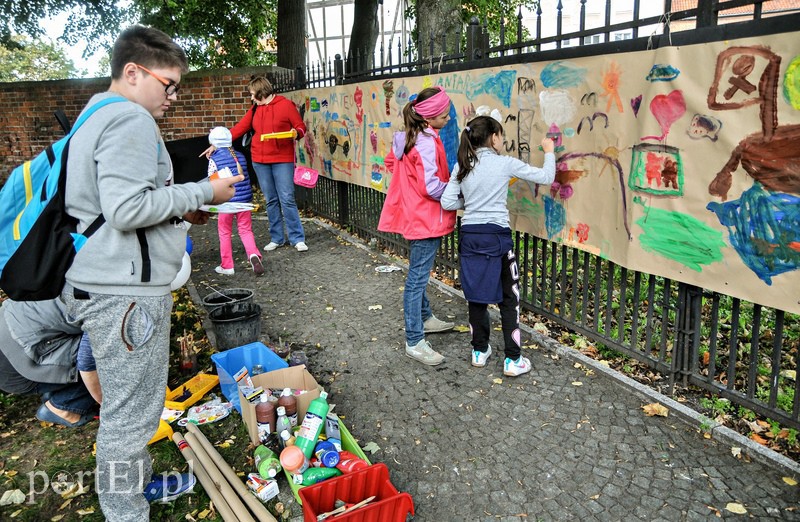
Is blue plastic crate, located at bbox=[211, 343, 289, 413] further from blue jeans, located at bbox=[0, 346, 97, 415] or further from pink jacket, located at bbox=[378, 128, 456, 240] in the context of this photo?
pink jacket, located at bbox=[378, 128, 456, 240]

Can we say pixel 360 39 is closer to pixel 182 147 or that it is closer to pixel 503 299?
pixel 182 147

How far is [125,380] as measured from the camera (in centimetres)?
253

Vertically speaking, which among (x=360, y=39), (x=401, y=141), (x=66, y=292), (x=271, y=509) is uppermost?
(x=360, y=39)

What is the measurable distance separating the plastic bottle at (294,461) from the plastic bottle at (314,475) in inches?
1.1

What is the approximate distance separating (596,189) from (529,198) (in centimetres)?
76

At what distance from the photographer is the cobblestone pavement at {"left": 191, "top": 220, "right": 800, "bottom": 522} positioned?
2973 millimetres

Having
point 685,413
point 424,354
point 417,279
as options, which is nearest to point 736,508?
point 685,413

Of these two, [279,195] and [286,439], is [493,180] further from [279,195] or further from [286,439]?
[279,195]

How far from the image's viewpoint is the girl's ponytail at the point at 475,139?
4.07 m

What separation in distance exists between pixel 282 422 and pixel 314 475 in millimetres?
484

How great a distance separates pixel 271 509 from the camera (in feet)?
9.89

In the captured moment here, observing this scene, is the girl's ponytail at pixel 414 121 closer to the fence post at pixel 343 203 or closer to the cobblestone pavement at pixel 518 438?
the cobblestone pavement at pixel 518 438

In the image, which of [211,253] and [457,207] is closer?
[457,207]

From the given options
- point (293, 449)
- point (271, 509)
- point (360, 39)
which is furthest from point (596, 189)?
Answer: point (360, 39)
